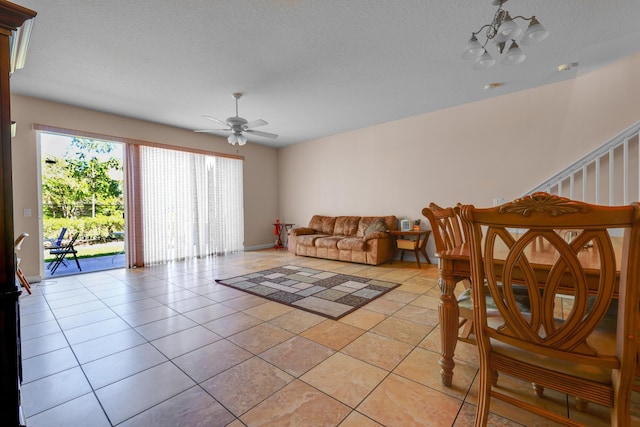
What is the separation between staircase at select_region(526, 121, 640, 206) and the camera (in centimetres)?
319

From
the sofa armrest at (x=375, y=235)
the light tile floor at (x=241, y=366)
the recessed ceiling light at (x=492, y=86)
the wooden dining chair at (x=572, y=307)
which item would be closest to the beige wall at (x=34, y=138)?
the light tile floor at (x=241, y=366)

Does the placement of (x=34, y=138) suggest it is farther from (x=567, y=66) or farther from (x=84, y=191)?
(x=567, y=66)

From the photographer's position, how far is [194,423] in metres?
1.34

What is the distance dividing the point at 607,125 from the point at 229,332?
519 centimetres

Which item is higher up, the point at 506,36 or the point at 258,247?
the point at 506,36

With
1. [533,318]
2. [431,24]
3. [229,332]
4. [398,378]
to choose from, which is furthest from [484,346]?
[431,24]

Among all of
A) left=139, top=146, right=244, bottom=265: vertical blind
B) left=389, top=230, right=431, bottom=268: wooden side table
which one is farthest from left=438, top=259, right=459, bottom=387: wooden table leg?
left=139, top=146, right=244, bottom=265: vertical blind

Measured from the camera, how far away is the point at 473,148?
4512 millimetres

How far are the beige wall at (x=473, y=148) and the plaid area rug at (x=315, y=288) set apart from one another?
219cm

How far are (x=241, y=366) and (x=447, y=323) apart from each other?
1392mm

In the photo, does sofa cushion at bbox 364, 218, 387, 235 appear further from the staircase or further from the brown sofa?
the staircase

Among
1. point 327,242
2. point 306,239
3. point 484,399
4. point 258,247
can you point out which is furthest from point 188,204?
point 484,399

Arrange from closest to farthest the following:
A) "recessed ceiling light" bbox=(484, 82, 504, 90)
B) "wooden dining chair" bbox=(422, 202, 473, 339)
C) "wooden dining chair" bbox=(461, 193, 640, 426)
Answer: "wooden dining chair" bbox=(461, 193, 640, 426) < "wooden dining chair" bbox=(422, 202, 473, 339) < "recessed ceiling light" bbox=(484, 82, 504, 90)

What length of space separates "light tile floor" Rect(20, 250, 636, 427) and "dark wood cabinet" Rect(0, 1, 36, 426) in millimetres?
590
